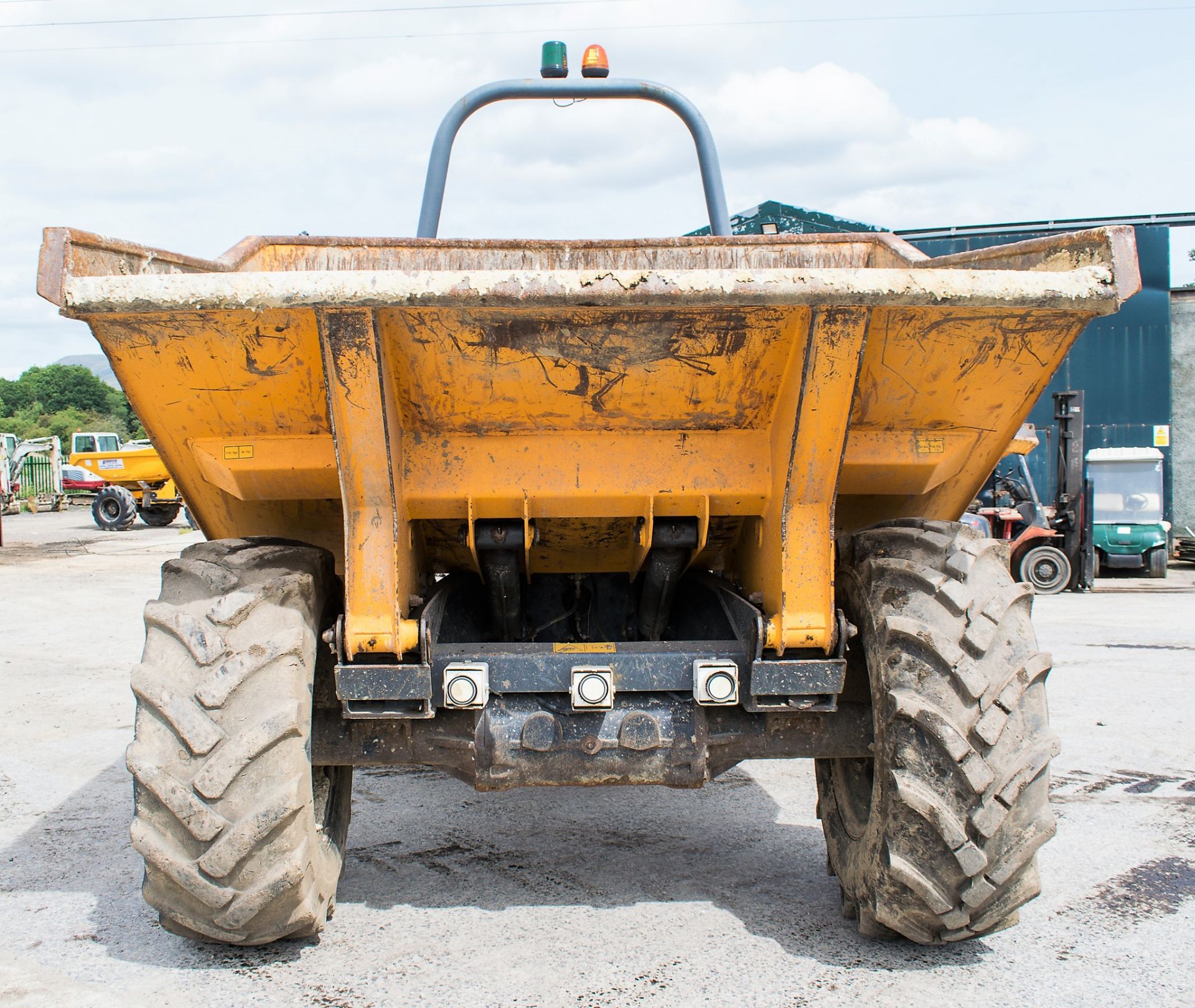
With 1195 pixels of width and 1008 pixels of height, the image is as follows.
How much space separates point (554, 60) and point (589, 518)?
115 inches

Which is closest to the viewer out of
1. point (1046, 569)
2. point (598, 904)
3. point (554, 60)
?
point (598, 904)

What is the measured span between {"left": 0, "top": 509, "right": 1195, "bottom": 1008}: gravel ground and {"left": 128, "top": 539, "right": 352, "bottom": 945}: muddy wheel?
0.29 m

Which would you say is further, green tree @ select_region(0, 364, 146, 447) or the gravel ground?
green tree @ select_region(0, 364, 146, 447)

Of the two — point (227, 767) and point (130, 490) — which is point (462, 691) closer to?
point (227, 767)

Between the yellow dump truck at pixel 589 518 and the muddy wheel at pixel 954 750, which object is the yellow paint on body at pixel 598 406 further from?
the muddy wheel at pixel 954 750

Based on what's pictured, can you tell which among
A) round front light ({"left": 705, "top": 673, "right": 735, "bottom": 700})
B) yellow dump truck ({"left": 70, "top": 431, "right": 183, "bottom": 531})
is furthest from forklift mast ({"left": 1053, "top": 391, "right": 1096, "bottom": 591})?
yellow dump truck ({"left": 70, "top": 431, "right": 183, "bottom": 531})

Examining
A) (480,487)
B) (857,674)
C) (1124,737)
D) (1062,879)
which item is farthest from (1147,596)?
(480,487)

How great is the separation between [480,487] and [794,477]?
0.94 metres

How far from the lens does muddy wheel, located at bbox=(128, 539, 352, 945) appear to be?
283cm

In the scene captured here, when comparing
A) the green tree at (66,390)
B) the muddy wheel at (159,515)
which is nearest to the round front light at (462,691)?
the muddy wheel at (159,515)

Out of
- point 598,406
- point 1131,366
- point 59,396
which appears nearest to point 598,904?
point 598,406

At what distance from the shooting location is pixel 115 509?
26.4m

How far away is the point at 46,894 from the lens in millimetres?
3779

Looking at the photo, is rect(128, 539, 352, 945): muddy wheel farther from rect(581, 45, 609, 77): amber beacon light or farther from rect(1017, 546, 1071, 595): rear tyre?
rect(1017, 546, 1071, 595): rear tyre
